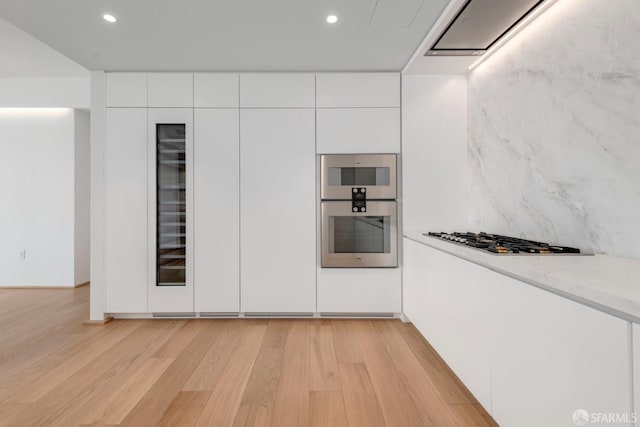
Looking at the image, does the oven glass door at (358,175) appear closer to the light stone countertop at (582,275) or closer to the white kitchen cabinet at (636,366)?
the light stone countertop at (582,275)

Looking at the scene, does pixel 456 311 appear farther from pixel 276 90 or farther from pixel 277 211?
pixel 276 90

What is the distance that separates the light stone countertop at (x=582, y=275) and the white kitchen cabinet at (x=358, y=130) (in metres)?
1.61

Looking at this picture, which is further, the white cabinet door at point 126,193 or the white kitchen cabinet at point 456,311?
the white cabinet door at point 126,193

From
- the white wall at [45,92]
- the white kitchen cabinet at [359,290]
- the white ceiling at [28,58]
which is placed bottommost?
the white kitchen cabinet at [359,290]

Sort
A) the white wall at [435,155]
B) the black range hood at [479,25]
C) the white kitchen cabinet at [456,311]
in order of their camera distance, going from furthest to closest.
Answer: the white wall at [435,155] → the black range hood at [479,25] → the white kitchen cabinet at [456,311]

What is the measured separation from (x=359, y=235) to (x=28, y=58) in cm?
420

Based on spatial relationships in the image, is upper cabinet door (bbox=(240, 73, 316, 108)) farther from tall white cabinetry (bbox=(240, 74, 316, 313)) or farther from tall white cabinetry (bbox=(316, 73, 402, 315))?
tall white cabinetry (bbox=(316, 73, 402, 315))

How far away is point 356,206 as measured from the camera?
10.6 feet

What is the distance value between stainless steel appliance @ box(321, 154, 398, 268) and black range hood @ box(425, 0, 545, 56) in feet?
3.30

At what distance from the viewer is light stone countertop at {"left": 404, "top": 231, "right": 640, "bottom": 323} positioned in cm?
94

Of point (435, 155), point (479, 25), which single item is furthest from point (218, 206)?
point (479, 25)

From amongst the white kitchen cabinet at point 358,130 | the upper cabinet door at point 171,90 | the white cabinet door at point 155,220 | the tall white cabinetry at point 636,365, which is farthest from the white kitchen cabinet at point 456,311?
the upper cabinet door at point 171,90

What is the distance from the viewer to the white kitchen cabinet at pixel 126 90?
3264mm

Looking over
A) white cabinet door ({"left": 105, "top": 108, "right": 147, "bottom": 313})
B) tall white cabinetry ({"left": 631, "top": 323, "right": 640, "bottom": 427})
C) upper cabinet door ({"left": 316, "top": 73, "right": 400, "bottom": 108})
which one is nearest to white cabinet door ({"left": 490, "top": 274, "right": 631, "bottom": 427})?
tall white cabinetry ({"left": 631, "top": 323, "right": 640, "bottom": 427})
